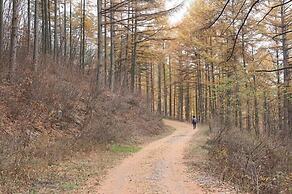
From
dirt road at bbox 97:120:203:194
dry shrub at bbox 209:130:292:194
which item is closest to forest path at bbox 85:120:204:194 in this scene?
dirt road at bbox 97:120:203:194

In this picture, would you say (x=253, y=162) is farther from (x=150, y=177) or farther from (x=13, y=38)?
(x=13, y=38)

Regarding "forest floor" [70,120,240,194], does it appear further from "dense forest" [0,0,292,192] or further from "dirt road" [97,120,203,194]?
"dense forest" [0,0,292,192]

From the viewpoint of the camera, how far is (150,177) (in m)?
10.1

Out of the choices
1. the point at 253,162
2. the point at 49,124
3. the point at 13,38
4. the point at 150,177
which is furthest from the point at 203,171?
the point at 13,38

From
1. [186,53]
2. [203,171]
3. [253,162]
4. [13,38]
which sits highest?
[186,53]

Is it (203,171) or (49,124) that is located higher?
(49,124)

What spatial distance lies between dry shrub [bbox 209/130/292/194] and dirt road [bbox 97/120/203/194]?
149 centimetres

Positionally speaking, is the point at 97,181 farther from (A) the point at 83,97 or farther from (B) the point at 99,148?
(A) the point at 83,97

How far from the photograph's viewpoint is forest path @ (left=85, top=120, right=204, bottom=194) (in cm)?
851

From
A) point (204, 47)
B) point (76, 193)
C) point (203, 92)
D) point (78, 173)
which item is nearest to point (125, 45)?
point (204, 47)

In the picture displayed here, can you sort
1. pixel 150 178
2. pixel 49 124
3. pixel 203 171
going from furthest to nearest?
pixel 49 124 → pixel 203 171 → pixel 150 178

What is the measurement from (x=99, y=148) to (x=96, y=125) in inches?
62.2

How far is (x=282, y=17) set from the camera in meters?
21.3

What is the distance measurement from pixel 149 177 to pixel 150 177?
0.03 m
